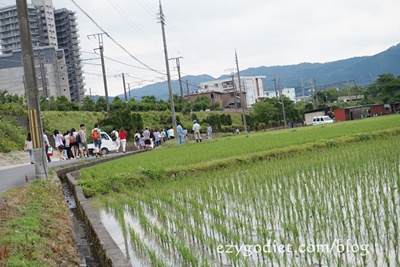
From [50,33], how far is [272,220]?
262ft

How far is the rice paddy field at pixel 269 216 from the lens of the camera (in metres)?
4.07

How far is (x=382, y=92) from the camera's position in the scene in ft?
227

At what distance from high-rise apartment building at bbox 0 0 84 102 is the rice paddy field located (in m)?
66.8

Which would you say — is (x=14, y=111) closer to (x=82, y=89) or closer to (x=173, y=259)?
(x=173, y=259)

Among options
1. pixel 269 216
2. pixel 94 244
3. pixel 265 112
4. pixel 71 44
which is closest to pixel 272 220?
pixel 269 216

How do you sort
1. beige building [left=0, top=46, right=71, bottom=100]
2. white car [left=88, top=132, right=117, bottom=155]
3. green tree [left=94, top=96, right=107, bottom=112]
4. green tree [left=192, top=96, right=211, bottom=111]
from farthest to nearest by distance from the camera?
beige building [left=0, top=46, right=71, bottom=100] < green tree [left=192, top=96, right=211, bottom=111] < green tree [left=94, top=96, right=107, bottom=112] < white car [left=88, top=132, right=117, bottom=155]

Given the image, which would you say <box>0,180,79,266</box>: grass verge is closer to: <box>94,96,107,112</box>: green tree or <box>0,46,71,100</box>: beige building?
<box>94,96,107,112</box>: green tree

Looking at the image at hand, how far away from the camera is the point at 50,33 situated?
79500 millimetres

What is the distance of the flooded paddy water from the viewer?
4035mm

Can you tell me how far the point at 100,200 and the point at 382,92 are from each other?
217 ft

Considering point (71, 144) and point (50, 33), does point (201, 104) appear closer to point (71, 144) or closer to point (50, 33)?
point (50, 33)

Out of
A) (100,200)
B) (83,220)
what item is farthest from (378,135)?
(83,220)

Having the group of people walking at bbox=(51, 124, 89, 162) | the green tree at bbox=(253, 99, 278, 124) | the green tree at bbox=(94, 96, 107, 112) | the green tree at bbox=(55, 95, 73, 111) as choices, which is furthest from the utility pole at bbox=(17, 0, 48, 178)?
the green tree at bbox=(253, 99, 278, 124)

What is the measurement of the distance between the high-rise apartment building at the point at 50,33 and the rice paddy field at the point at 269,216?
66815 millimetres
